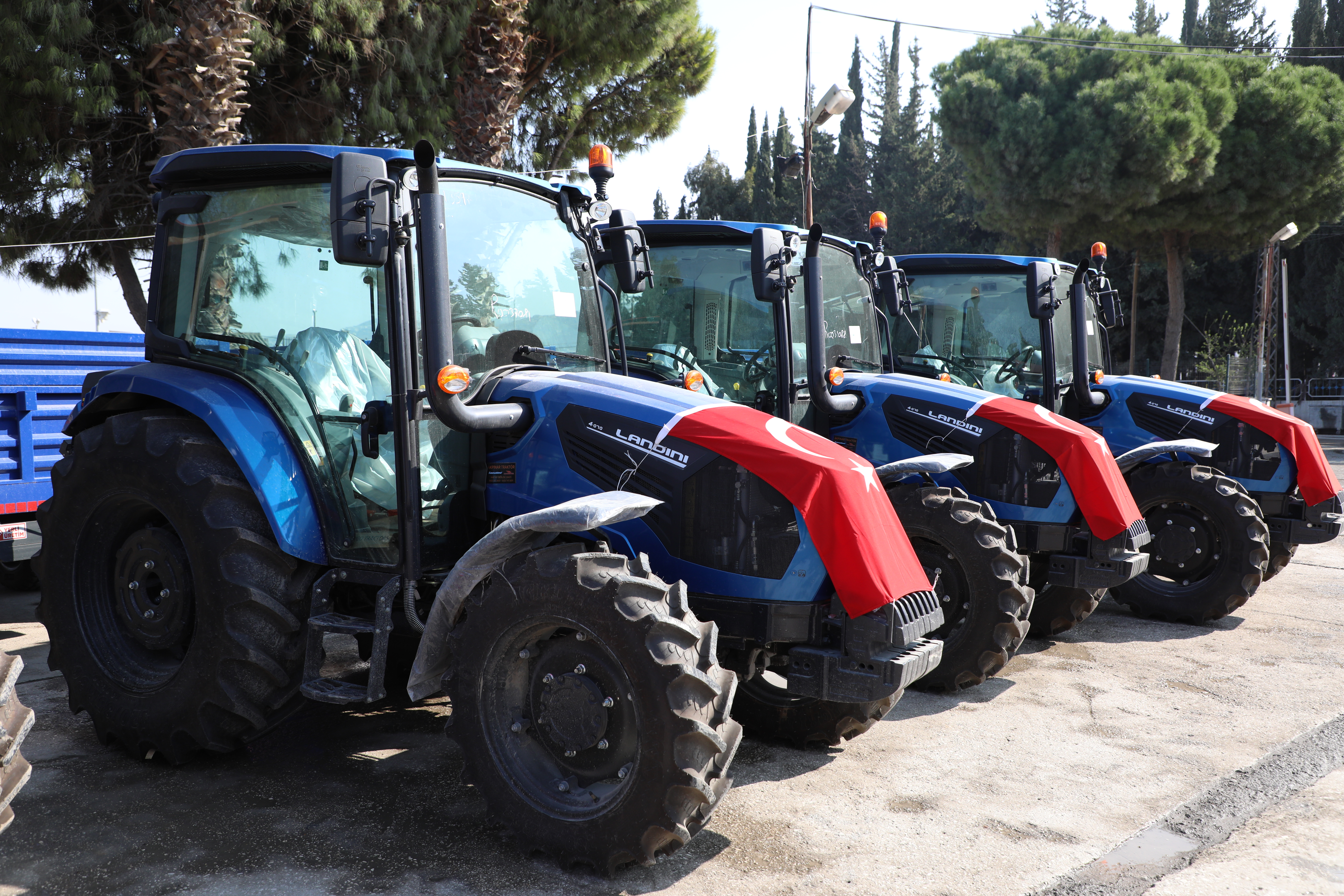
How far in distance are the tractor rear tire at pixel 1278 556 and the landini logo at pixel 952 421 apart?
3.12 meters

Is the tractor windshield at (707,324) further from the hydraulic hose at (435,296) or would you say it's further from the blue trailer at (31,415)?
the blue trailer at (31,415)

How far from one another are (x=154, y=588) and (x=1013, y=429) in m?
4.63

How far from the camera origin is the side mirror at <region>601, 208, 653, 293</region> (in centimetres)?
458

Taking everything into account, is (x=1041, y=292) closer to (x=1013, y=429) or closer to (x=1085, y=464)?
(x=1013, y=429)

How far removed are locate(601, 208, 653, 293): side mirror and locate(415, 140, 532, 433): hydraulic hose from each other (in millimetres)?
1159

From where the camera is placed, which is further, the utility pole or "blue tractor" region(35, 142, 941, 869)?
the utility pole

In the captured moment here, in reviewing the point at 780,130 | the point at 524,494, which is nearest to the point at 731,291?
the point at 524,494

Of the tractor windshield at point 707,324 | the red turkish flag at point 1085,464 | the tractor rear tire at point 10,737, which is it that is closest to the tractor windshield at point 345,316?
the tractor rear tire at point 10,737

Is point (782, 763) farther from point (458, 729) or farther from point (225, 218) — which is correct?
point (225, 218)

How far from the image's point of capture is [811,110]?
50.3 feet

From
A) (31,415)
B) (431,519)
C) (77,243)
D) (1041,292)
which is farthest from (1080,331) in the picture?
(77,243)

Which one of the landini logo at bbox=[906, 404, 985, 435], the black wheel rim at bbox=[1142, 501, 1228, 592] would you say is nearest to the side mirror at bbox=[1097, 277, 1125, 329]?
the black wheel rim at bbox=[1142, 501, 1228, 592]

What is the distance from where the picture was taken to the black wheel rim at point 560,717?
310 centimetres

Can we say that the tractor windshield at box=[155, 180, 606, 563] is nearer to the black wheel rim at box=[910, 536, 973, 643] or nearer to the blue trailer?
the blue trailer
